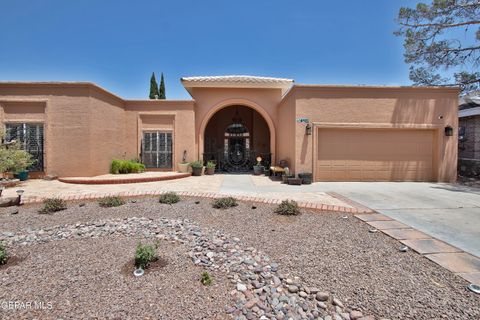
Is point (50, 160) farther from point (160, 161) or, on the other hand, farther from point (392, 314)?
point (392, 314)

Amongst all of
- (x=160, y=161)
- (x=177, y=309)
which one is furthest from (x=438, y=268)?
(x=160, y=161)

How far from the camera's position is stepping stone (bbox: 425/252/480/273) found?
2.76m

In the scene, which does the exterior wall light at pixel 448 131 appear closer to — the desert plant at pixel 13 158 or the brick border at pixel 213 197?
the brick border at pixel 213 197

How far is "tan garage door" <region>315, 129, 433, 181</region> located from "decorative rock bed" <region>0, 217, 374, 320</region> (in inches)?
277

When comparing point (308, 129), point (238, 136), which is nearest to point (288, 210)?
point (308, 129)

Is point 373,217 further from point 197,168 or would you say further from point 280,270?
point 197,168

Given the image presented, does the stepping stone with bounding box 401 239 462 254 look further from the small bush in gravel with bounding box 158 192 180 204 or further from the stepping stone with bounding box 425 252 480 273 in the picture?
the small bush in gravel with bounding box 158 192 180 204

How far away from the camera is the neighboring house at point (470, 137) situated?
10.9 metres

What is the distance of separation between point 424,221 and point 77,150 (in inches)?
463

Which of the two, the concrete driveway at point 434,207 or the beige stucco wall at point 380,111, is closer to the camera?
the concrete driveway at point 434,207

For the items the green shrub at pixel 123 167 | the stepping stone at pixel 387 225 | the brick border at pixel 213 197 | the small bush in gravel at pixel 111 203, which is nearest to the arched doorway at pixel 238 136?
the green shrub at pixel 123 167

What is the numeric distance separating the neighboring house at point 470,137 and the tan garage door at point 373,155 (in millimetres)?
3433

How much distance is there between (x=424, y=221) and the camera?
177 inches

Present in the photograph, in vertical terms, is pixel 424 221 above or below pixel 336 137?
below
